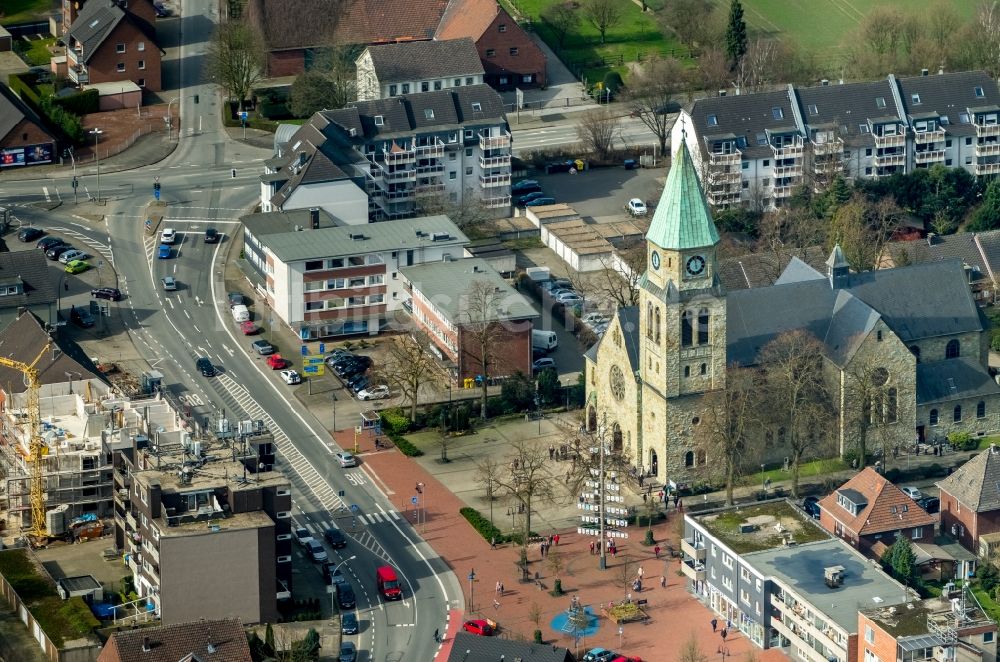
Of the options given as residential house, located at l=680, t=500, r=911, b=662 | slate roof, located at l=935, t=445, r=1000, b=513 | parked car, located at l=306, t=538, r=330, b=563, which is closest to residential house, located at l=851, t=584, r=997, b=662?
residential house, located at l=680, t=500, r=911, b=662

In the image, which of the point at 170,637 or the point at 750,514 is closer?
the point at 170,637

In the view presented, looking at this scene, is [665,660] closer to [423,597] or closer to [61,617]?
[423,597]

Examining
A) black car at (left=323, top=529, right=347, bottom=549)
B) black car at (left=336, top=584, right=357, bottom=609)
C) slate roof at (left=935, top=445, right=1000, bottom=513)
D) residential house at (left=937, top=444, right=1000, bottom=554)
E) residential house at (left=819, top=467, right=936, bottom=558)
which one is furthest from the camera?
black car at (left=323, top=529, right=347, bottom=549)

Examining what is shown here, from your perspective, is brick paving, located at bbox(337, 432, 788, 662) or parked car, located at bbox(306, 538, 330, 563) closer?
brick paving, located at bbox(337, 432, 788, 662)

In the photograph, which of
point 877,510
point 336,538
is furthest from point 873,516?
point 336,538

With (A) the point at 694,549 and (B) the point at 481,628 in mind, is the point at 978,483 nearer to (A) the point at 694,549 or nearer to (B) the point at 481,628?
(A) the point at 694,549

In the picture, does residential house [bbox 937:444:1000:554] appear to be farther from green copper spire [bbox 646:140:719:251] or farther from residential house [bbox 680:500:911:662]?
green copper spire [bbox 646:140:719:251]

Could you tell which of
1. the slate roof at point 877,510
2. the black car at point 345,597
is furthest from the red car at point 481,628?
the slate roof at point 877,510

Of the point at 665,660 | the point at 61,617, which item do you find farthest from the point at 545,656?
the point at 61,617
